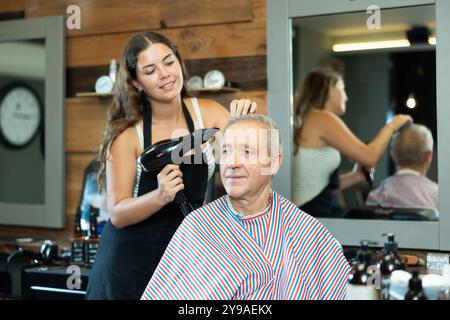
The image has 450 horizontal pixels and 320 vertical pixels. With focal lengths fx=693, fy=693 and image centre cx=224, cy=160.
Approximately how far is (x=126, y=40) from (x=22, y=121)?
80 centimetres

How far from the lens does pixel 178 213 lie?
99.9 inches

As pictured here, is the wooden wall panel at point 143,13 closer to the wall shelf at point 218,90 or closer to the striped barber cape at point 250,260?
the wall shelf at point 218,90

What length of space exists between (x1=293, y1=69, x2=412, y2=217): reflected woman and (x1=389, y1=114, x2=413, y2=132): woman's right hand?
0.21 meters

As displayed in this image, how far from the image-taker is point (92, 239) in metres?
3.38

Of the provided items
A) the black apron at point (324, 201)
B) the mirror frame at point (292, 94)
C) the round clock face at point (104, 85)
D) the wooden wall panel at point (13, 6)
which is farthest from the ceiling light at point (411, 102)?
the wooden wall panel at point (13, 6)

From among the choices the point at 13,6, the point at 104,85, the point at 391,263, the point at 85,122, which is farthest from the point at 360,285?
the point at 13,6

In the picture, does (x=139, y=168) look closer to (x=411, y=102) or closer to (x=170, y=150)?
(x=170, y=150)

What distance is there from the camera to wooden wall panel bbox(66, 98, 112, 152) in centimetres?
370

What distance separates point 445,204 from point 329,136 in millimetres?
598

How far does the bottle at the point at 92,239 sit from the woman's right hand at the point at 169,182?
3.71ft

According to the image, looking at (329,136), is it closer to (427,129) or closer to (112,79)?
(427,129)

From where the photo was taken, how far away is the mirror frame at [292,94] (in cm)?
283

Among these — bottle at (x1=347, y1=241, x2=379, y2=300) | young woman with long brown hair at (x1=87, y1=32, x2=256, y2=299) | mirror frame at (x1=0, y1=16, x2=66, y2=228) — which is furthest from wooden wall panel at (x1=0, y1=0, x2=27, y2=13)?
bottle at (x1=347, y1=241, x2=379, y2=300)
